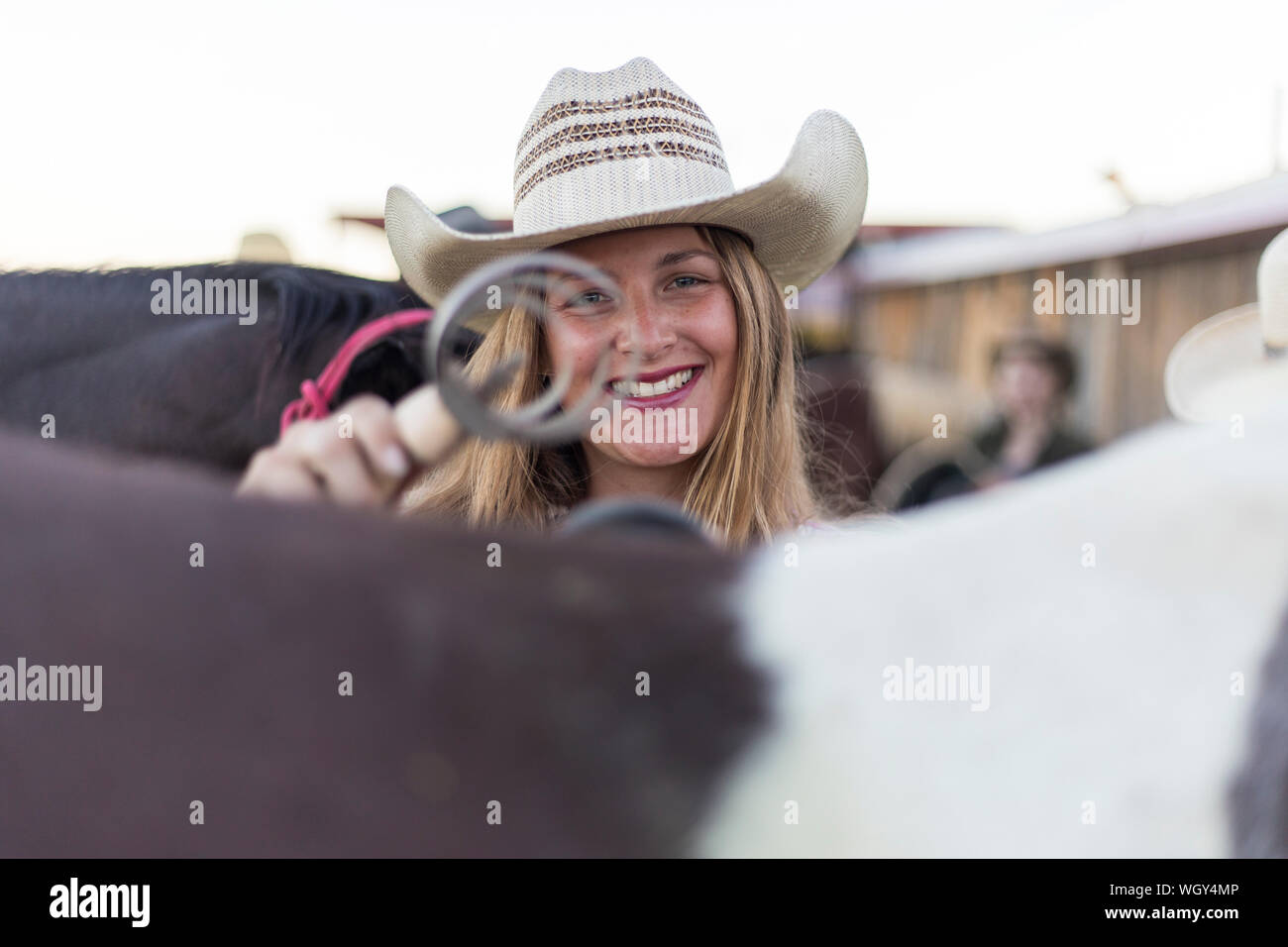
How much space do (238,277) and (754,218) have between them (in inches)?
27.0

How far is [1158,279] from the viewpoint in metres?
4.68

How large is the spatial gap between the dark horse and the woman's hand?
435mm

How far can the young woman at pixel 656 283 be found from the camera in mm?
1144

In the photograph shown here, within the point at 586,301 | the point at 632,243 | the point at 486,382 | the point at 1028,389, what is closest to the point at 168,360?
the point at 586,301

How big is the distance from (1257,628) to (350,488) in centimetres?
44

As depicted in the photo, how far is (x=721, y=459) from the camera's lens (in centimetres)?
133

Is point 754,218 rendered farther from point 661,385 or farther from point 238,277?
point 238,277

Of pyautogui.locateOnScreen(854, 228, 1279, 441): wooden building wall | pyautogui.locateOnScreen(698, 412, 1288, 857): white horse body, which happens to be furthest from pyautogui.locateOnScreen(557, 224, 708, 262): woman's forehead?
pyautogui.locateOnScreen(854, 228, 1279, 441): wooden building wall

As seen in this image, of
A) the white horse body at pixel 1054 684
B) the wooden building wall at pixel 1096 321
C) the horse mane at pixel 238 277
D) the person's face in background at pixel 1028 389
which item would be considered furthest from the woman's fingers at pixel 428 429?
the wooden building wall at pixel 1096 321

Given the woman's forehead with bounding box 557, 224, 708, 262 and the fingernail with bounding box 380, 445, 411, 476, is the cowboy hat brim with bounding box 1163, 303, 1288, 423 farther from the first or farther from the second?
the woman's forehead with bounding box 557, 224, 708, 262

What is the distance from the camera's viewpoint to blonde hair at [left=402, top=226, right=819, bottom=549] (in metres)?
1.24
